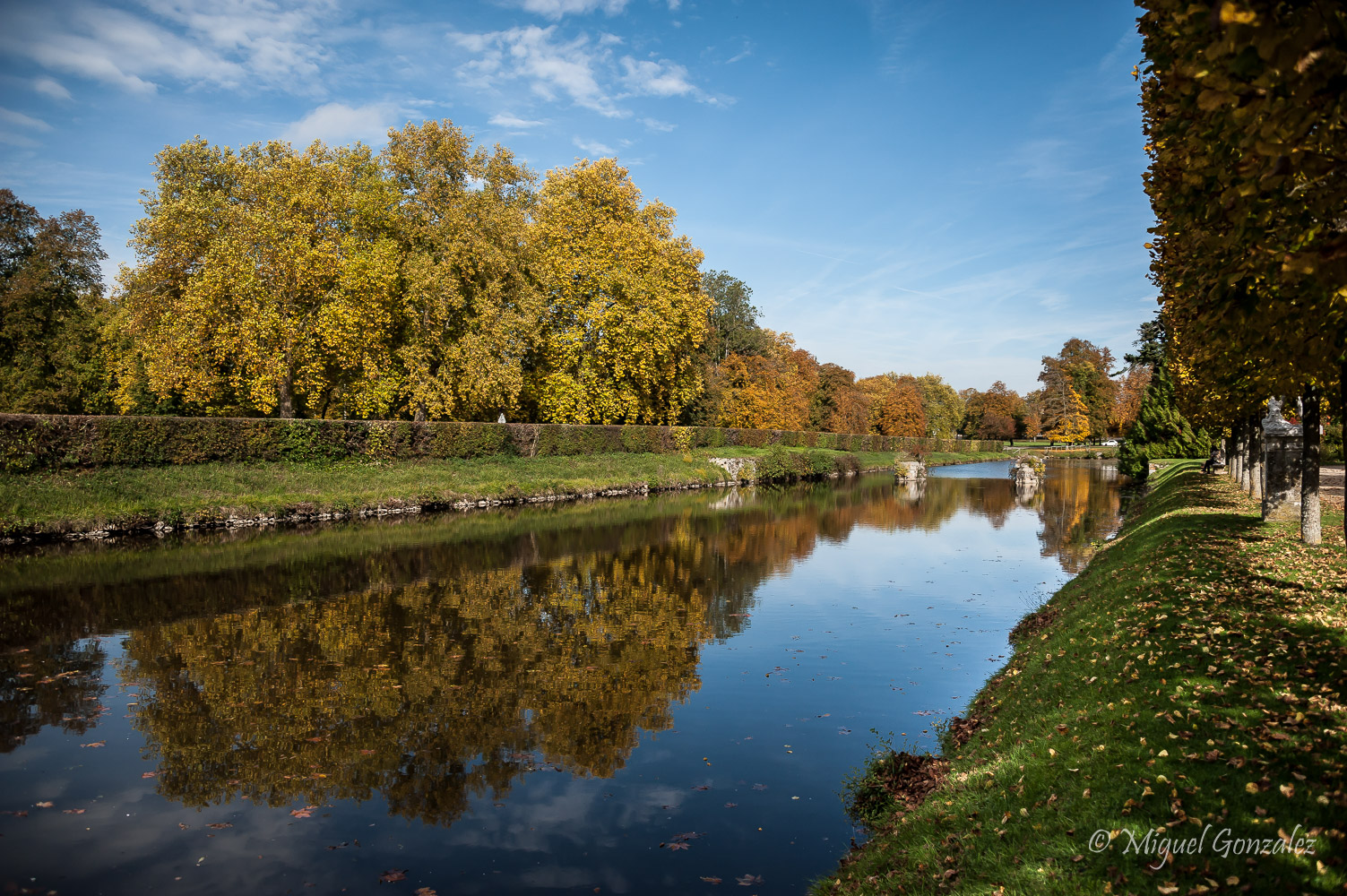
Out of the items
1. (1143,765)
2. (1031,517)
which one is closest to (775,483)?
(1031,517)

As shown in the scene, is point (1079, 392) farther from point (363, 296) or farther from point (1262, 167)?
point (1262, 167)

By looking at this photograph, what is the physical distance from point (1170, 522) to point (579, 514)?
65.2 feet

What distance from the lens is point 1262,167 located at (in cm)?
339

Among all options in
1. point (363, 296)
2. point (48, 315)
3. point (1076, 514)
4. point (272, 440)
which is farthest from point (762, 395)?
point (48, 315)

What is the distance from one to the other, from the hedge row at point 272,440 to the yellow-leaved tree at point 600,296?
209cm

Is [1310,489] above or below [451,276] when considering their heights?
below

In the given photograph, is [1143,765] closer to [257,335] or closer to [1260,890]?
[1260,890]

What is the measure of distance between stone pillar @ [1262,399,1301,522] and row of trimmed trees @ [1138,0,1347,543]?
404 inches

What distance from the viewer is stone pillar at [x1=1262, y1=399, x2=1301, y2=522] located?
14.7 meters

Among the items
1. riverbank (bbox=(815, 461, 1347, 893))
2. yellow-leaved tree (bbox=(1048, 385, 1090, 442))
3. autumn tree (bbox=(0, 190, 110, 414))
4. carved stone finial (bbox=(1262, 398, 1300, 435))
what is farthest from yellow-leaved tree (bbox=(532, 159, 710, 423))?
yellow-leaved tree (bbox=(1048, 385, 1090, 442))

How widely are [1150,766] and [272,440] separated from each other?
1140 inches

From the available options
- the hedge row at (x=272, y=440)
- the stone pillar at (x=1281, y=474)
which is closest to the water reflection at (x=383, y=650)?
the hedge row at (x=272, y=440)

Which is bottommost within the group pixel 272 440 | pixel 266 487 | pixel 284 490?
pixel 284 490

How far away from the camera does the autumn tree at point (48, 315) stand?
3491cm
